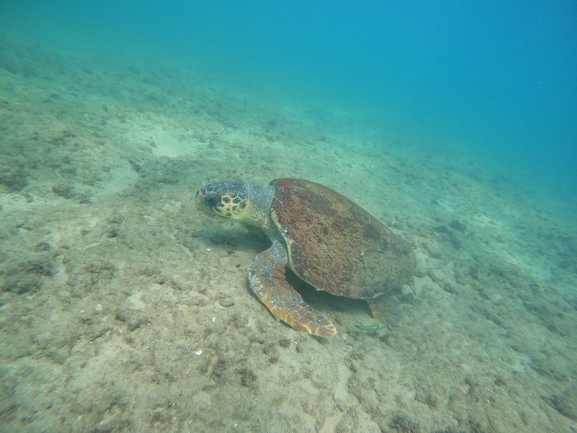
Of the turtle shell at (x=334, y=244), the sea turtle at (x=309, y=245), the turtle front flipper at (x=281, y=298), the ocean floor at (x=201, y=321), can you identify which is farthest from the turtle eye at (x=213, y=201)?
the turtle front flipper at (x=281, y=298)

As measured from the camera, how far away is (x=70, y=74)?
11438mm

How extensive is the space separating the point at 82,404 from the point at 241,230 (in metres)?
2.98

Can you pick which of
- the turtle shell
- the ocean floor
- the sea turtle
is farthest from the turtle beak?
the turtle shell

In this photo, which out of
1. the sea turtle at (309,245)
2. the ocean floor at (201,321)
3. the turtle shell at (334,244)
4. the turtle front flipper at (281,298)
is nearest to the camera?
the ocean floor at (201,321)

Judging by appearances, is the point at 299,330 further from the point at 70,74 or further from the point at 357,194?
the point at 70,74

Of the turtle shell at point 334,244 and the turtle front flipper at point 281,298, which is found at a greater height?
the turtle shell at point 334,244

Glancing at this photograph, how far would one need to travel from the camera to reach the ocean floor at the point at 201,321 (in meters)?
2.02

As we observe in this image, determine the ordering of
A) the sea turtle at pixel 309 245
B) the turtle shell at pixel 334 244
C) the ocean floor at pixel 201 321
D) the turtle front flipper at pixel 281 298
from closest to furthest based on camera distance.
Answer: the ocean floor at pixel 201 321
the turtle front flipper at pixel 281 298
the sea turtle at pixel 309 245
the turtle shell at pixel 334 244

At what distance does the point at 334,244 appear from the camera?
3.54 m

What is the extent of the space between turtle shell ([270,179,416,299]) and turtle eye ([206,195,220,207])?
0.82 meters

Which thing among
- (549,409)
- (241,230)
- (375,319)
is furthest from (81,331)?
(549,409)

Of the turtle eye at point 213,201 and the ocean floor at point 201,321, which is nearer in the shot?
the ocean floor at point 201,321

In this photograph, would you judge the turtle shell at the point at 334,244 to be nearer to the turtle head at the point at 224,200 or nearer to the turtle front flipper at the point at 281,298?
the turtle front flipper at the point at 281,298

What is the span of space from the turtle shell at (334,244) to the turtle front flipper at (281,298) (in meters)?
0.27
